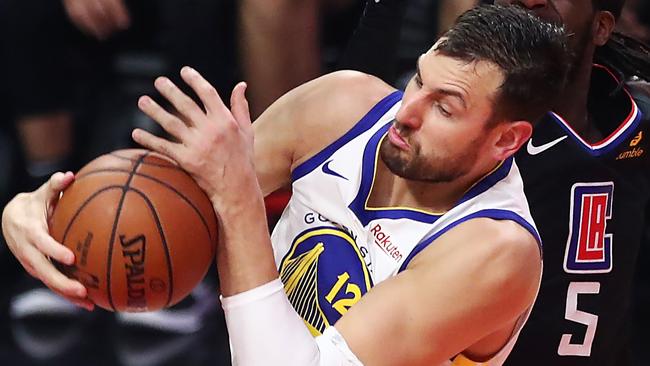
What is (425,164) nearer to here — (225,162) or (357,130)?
(357,130)

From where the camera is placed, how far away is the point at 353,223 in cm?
223

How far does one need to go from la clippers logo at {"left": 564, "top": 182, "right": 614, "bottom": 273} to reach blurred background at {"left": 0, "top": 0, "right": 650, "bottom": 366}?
0.71m

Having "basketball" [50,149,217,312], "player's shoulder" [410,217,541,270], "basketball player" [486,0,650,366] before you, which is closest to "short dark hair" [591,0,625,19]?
"basketball player" [486,0,650,366]

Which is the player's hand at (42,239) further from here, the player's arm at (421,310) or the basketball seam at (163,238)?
the player's arm at (421,310)

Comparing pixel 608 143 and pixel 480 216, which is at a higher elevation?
pixel 480 216

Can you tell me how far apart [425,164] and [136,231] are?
56cm

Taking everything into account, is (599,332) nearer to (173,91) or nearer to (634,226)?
(634,226)

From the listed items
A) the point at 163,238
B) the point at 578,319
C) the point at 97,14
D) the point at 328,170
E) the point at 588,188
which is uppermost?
the point at 163,238

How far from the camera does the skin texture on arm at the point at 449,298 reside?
1922mm

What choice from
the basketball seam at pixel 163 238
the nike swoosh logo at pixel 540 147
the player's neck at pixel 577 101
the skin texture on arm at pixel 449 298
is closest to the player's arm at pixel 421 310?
the skin texture on arm at pixel 449 298

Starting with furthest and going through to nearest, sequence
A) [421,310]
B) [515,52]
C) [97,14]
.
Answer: [97,14] → [515,52] → [421,310]

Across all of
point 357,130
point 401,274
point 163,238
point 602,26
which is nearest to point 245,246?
point 163,238

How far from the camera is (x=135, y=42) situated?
3.69m

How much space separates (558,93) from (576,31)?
57 cm
